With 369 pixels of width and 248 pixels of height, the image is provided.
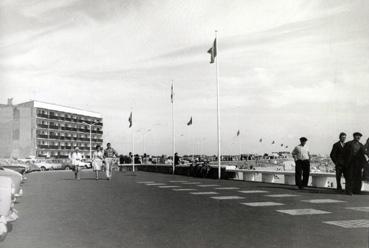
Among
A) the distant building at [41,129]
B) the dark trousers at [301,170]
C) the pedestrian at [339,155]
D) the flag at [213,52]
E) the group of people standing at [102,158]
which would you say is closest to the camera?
the pedestrian at [339,155]

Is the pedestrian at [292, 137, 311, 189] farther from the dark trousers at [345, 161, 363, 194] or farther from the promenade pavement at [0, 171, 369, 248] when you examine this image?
the promenade pavement at [0, 171, 369, 248]

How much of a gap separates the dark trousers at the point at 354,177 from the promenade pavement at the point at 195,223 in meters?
1.50

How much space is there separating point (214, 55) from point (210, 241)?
23033mm

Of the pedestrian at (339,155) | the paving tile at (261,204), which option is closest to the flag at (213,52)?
the pedestrian at (339,155)

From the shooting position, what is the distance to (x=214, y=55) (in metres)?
29.3

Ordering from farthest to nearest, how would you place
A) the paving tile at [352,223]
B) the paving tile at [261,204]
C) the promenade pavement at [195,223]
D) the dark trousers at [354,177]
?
the dark trousers at [354,177] → the paving tile at [261,204] → the paving tile at [352,223] → the promenade pavement at [195,223]

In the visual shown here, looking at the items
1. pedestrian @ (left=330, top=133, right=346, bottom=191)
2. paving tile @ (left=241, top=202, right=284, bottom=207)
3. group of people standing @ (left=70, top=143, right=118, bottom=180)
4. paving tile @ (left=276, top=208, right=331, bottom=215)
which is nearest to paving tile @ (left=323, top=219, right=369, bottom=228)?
paving tile @ (left=276, top=208, right=331, bottom=215)

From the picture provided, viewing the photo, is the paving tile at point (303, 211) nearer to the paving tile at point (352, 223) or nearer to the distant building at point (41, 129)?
the paving tile at point (352, 223)

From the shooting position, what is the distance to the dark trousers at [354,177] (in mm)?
14959

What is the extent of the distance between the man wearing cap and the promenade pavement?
5.27 feet

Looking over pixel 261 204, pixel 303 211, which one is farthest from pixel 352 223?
pixel 261 204

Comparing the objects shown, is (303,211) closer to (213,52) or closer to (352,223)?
(352,223)

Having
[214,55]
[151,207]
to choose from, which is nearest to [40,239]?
[151,207]

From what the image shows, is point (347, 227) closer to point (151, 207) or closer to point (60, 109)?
point (151, 207)
